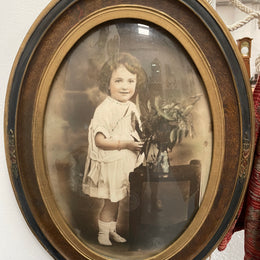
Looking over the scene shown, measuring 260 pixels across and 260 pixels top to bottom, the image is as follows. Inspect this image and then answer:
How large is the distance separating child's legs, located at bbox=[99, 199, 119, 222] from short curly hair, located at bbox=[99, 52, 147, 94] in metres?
0.22

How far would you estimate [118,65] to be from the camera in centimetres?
46

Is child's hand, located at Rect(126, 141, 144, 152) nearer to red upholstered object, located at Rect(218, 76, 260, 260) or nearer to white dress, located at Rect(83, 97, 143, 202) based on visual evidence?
white dress, located at Rect(83, 97, 143, 202)

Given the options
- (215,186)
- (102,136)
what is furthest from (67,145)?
(215,186)

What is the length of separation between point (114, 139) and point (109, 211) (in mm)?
143

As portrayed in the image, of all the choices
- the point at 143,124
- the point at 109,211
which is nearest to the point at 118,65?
the point at 143,124

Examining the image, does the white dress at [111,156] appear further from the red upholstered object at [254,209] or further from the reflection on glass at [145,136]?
the red upholstered object at [254,209]

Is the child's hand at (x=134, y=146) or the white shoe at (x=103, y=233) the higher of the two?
the child's hand at (x=134, y=146)

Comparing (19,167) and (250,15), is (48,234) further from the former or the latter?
(250,15)

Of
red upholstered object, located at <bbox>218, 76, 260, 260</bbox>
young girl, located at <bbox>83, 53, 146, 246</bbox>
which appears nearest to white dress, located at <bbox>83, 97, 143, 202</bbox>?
young girl, located at <bbox>83, 53, 146, 246</bbox>

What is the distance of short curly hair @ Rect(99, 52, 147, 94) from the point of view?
0.46 m

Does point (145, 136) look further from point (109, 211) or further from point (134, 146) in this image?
point (109, 211)

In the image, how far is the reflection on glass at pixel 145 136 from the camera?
452mm

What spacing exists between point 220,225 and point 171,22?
38 cm

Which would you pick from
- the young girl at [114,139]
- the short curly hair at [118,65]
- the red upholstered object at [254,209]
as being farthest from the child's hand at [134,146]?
the red upholstered object at [254,209]
